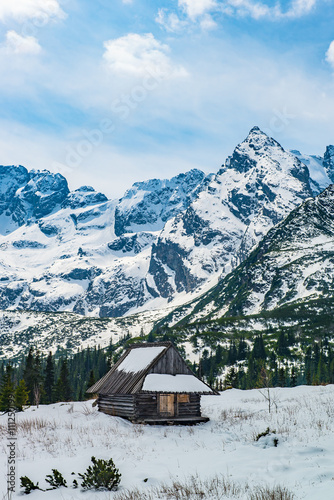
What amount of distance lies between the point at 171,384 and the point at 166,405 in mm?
2022

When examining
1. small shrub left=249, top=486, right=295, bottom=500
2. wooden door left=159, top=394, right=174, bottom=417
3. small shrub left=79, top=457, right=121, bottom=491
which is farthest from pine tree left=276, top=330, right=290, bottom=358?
small shrub left=249, top=486, right=295, bottom=500

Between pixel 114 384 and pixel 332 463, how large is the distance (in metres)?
22.7

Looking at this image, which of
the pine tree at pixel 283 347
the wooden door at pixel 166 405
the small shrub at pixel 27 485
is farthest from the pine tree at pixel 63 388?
the pine tree at pixel 283 347

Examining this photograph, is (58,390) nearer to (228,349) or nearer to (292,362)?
(292,362)

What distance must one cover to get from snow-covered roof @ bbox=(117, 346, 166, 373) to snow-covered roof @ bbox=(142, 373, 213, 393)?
4.61 feet

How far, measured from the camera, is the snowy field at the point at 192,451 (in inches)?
545

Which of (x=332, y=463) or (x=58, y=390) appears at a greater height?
(x=332, y=463)

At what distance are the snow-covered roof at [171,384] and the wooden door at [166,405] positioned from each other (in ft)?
4.34

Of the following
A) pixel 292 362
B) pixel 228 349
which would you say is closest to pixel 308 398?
pixel 292 362

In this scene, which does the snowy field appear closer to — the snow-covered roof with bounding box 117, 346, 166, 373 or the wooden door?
the wooden door

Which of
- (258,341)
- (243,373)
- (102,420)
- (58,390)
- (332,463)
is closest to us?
(332,463)

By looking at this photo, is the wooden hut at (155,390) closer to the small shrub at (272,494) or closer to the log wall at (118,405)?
the log wall at (118,405)

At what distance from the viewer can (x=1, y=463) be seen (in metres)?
18.0

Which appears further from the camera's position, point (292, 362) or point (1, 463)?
point (292, 362)
